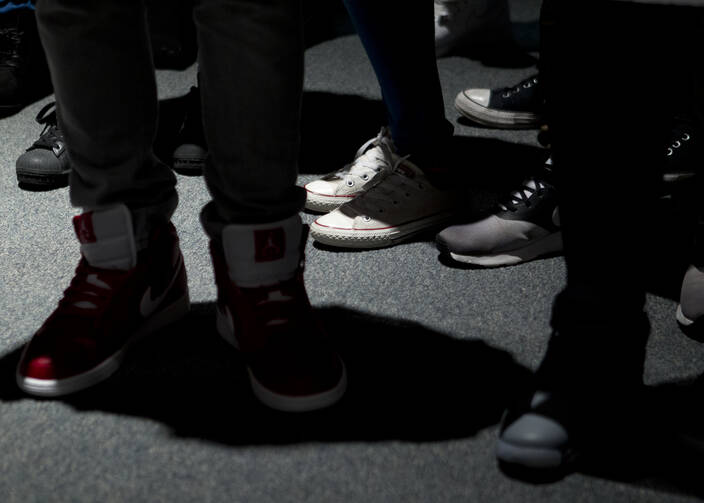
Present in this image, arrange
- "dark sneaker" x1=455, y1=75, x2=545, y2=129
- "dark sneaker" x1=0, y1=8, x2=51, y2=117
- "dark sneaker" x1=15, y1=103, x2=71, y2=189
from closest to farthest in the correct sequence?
"dark sneaker" x1=15, y1=103, x2=71, y2=189 < "dark sneaker" x1=455, y1=75, x2=545, y2=129 < "dark sneaker" x1=0, y1=8, x2=51, y2=117

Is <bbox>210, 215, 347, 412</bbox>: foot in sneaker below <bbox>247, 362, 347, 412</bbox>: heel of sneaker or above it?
above

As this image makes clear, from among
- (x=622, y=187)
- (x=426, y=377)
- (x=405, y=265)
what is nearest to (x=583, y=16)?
(x=622, y=187)

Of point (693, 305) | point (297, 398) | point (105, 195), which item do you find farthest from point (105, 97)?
point (693, 305)

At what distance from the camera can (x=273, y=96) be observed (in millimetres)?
663

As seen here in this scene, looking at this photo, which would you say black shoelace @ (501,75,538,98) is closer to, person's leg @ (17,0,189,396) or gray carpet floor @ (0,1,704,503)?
gray carpet floor @ (0,1,704,503)

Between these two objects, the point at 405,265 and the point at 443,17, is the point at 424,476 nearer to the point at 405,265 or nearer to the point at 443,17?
the point at 405,265

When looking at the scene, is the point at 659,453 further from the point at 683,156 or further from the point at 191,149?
the point at 191,149

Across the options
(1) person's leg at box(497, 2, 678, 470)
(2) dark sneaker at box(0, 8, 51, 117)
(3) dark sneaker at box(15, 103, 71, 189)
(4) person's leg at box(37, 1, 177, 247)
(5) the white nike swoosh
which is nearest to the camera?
(1) person's leg at box(497, 2, 678, 470)

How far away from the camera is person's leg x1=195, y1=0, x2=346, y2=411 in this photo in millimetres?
641

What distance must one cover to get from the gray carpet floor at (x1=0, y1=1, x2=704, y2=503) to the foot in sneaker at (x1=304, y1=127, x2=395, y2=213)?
0.38 feet

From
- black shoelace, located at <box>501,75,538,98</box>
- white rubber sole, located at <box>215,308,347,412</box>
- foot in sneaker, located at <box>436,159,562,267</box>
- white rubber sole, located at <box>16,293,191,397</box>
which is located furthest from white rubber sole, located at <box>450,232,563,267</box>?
black shoelace, located at <box>501,75,538,98</box>

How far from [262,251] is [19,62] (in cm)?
122

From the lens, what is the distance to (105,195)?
2.38ft

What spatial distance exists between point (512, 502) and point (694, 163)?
75cm
